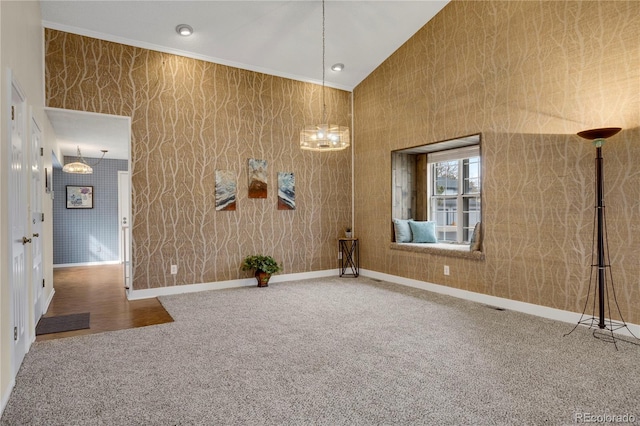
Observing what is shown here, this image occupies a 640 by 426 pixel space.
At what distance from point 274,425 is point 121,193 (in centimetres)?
804

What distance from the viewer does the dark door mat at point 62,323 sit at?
3.49m

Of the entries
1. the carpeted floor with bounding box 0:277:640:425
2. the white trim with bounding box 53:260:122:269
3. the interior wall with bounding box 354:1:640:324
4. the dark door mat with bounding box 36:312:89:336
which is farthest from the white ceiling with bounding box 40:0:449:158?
the white trim with bounding box 53:260:122:269

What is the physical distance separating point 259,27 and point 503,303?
173 inches

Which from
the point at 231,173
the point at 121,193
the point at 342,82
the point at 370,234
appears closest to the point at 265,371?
the point at 231,173

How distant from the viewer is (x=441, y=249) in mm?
4887

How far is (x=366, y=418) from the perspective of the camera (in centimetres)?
194

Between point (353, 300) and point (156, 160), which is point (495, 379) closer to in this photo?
point (353, 300)

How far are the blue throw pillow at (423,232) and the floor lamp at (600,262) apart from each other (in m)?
2.32

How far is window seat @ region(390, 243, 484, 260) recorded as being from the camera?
4.49 m

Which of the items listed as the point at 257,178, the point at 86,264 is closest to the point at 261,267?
the point at 257,178

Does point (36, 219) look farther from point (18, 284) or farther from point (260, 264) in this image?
point (260, 264)

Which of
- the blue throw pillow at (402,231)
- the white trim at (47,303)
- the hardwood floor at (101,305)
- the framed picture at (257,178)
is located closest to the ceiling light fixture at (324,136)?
the framed picture at (257,178)

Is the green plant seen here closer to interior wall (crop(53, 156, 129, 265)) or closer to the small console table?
the small console table

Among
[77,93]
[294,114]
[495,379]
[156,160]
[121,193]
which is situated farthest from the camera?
[121,193]
